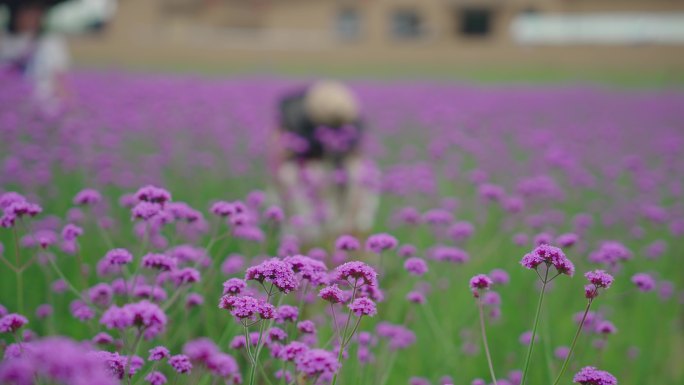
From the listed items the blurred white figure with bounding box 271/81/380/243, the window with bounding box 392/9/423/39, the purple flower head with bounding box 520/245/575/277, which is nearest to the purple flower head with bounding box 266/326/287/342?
the purple flower head with bounding box 520/245/575/277

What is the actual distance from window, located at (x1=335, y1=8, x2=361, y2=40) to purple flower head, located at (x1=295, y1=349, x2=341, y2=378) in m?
31.4

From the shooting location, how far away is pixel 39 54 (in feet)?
20.9

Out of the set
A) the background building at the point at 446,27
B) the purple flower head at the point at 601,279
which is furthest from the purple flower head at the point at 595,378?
the background building at the point at 446,27

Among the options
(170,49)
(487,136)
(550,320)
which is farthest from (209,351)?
(170,49)

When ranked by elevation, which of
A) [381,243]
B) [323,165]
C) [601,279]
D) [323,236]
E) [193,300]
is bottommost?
[323,236]

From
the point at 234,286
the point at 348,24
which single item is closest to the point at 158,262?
the point at 234,286

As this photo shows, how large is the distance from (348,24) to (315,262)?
31.7 meters

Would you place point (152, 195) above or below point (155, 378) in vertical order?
above

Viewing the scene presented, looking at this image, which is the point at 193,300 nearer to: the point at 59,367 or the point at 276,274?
the point at 276,274

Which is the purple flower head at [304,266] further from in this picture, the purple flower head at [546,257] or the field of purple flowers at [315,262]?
the purple flower head at [546,257]

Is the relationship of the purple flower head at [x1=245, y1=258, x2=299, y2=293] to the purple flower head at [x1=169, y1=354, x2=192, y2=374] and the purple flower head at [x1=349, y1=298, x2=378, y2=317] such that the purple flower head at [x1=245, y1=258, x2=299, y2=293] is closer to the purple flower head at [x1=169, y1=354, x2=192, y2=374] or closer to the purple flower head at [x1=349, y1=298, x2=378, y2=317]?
the purple flower head at [x1=349, y1=298, x2=378, y2=317]

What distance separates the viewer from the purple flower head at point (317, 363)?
1361 millimetres

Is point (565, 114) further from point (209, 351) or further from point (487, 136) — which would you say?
point (209, 351)

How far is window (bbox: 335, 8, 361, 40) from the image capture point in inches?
1261
